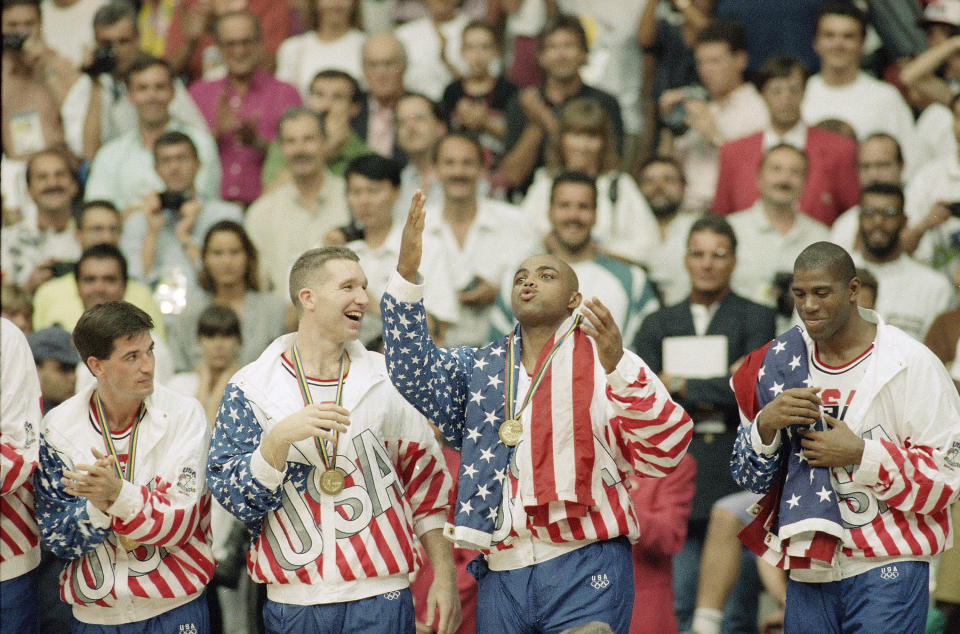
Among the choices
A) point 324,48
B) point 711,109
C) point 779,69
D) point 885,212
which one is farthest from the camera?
point 324,48

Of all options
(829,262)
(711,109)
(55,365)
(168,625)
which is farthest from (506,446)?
(711,109)

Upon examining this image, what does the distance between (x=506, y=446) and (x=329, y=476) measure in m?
0.72

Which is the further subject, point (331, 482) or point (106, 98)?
point (106, 98)

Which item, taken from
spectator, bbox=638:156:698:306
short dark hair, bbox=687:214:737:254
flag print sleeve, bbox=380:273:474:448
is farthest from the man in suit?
flag print sleeve, bbox=380:273:474:448

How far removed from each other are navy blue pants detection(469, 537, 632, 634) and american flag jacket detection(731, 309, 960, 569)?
67 cm

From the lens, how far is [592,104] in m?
9.57

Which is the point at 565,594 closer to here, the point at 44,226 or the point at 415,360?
the point at 415,360

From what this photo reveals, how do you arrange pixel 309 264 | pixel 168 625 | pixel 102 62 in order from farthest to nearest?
pixel 102 62 < pixel 309 264 < pixel 168 625

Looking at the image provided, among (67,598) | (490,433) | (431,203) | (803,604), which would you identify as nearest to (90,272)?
(431,203)

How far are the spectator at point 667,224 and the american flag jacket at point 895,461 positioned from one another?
3.55 meters

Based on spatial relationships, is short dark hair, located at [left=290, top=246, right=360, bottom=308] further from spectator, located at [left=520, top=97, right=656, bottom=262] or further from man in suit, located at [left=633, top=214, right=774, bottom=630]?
spectator, located at [left=520, top=97, right=656, bottom=262]

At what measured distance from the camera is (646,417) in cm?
510

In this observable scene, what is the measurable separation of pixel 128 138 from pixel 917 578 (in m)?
7.24

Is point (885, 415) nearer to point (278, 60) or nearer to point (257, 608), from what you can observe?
A: point (257, 608)
